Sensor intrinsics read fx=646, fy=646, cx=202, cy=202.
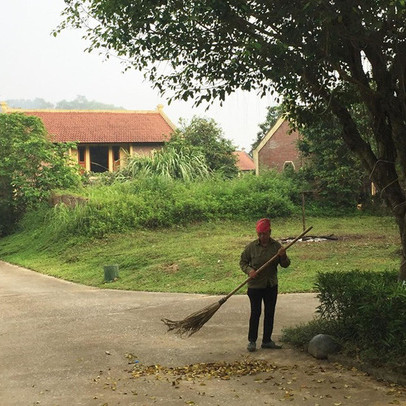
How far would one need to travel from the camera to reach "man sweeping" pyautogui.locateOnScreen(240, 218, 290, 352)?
878cm

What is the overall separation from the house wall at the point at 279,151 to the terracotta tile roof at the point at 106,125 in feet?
21.6

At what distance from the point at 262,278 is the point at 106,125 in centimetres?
3654

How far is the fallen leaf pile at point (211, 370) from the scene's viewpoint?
25.8 feet

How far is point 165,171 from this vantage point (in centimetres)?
3150

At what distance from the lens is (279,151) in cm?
4147

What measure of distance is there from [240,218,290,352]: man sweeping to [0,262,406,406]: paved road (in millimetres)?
353

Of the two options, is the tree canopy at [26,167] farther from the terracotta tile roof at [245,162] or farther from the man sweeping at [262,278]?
the terracotta tile roof at [245,162]

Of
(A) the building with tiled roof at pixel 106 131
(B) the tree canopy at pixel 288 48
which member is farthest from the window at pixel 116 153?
(B) the tree canopy at pixel 288 48

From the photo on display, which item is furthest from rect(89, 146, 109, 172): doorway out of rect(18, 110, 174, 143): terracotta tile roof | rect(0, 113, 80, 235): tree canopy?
rect(0, 113, 80, 235): tree canopy

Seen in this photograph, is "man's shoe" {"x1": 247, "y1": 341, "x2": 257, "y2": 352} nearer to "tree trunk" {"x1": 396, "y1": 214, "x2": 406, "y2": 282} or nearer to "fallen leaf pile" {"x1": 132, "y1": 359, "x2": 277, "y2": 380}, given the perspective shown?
"fallen leaf pile" {"x1": 132, "y1": 359, "x2": 277, "y2": 380}

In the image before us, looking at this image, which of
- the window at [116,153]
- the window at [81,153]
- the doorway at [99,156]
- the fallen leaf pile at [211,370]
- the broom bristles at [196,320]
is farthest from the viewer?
the doorway at [99,156]

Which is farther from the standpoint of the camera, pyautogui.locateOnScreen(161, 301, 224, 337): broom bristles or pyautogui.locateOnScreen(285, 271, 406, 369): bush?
pyautogui.locateOnScreen(161, 301, 224, 337): broom bristles

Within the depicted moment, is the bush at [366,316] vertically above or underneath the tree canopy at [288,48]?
underneath

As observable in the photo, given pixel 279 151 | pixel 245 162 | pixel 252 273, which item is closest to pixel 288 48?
pixel 252 273
